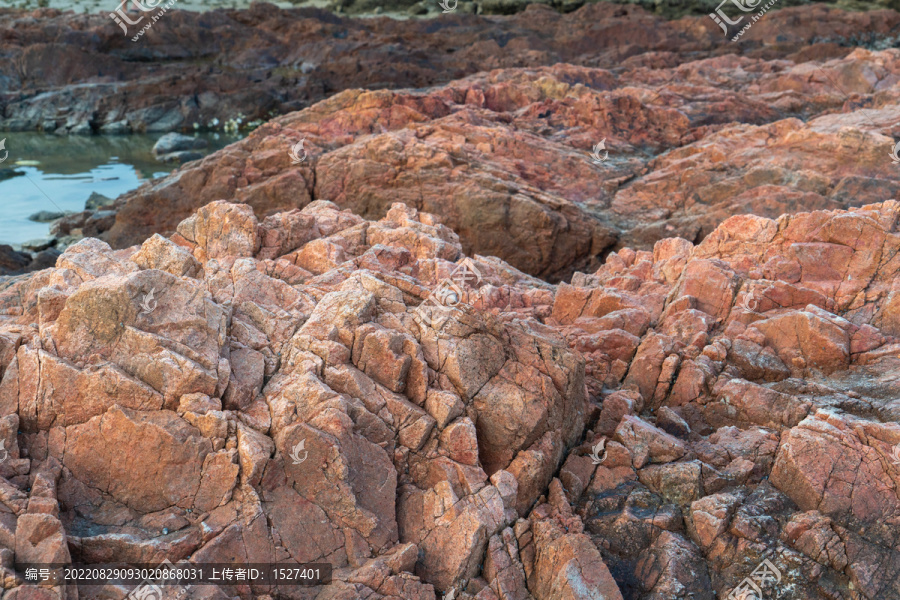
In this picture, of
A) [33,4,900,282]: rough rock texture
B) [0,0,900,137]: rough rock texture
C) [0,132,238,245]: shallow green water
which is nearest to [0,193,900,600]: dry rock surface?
[33,4,900,282]: rough rock texture

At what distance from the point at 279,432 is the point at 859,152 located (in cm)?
1806

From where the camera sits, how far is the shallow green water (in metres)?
29.3

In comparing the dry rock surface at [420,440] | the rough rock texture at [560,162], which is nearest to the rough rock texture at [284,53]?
the rough rock texture at [560,162]

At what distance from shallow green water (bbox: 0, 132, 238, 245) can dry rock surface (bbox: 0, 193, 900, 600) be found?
2010 centimetres

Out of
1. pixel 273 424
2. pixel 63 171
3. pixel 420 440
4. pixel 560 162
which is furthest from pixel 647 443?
A: pixel 63 171

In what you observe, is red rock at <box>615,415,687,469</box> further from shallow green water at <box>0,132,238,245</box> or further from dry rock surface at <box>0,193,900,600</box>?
shallow green water at <box>0,132,238,245</box>

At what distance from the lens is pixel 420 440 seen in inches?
346

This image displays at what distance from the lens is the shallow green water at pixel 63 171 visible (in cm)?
2927

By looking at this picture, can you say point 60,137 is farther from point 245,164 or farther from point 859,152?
point 859,152
